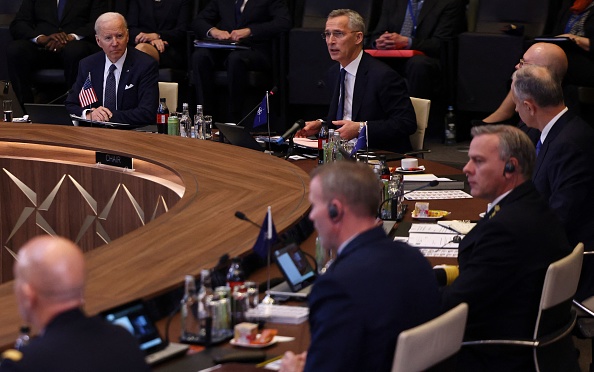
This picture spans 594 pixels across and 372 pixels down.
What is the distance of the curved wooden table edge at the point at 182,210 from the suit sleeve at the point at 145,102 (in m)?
0.44

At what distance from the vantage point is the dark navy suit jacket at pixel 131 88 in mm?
6320

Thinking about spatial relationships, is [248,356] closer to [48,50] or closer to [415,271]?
[415,271]

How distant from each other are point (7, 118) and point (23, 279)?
4583mm

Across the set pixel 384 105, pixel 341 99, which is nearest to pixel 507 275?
pixel 384 105

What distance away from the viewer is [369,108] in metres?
5.78

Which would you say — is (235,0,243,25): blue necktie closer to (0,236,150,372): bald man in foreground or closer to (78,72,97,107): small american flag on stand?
(78,72,97,107): small american flag on stand

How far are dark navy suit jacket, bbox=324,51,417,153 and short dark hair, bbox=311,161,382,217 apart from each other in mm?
3049

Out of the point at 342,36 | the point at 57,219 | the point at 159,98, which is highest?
the point at 342,36

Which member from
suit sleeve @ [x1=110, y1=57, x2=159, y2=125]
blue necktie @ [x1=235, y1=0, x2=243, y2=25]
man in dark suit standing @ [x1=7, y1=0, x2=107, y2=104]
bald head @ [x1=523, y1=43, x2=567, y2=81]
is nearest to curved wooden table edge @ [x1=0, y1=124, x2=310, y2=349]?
suit sleeve @ [x1=110, y1=57, x2=159, y2=125]

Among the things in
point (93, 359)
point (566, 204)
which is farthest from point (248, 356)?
point (566, 204)

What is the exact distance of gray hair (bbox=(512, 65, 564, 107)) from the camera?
13.7ft

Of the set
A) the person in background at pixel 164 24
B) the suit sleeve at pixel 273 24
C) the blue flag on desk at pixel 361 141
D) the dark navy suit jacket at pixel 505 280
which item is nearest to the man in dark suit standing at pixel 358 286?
the dark navy suit jacket at pixel 505 280

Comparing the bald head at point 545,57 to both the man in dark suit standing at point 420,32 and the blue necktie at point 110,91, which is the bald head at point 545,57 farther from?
the blue necktie at point 110,91

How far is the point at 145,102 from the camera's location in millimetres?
6379
